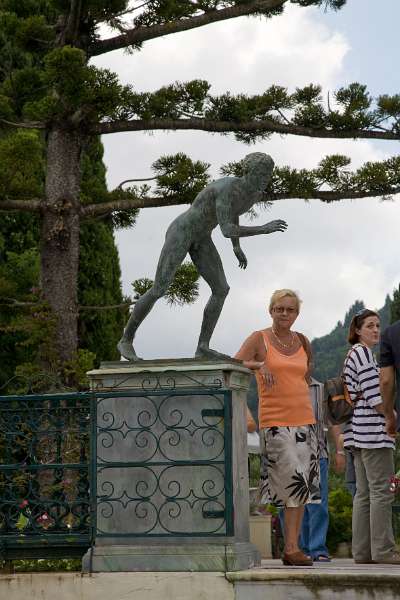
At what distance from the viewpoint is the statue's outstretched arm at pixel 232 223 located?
6.36 m

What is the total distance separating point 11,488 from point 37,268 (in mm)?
9546

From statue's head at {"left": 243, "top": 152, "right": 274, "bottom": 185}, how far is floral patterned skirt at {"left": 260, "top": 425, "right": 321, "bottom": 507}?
1.41 meters

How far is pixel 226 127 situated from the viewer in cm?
1345

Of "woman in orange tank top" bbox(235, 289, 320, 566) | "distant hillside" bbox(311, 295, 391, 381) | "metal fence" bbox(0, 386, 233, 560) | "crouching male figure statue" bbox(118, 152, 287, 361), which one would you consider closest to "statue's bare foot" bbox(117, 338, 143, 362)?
"crouching male figure statue" bbox(118, 152, 287, 361)

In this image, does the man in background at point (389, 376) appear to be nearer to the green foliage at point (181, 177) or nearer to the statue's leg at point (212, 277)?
the statue's leg at point (212, 277)

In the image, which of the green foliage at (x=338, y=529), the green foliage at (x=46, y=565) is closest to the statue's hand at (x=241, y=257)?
the green foliage at (x=46, y=565)

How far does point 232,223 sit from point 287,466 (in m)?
1.38

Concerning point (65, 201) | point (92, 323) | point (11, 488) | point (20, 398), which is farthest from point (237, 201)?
point (92, 323)

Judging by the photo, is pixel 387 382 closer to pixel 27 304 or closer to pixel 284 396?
pixel 284 396

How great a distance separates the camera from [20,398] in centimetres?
659

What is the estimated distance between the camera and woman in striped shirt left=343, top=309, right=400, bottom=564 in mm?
6766

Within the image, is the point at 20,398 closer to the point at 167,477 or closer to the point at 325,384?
the point at 167,477

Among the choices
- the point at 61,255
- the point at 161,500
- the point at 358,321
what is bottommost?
the point at 161,500

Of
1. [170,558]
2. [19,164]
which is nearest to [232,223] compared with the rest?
[170,558]
